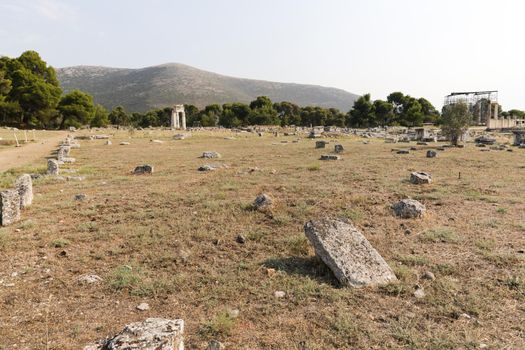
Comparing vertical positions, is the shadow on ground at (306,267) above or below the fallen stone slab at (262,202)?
below

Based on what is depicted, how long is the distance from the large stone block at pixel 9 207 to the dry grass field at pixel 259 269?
239 mm

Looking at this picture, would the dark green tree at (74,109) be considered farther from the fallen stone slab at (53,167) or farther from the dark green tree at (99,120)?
the fallen stone slab at (53,167)

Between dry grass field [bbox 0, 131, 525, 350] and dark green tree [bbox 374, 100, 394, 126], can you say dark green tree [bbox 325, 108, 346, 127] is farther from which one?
dry grass field [bbox 0, 131, 525, 350]

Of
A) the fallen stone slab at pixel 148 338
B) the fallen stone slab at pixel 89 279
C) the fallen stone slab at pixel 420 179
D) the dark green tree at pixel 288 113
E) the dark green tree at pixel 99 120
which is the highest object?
the dark green tree at pixel 288 113

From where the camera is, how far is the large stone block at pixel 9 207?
26.3 feet

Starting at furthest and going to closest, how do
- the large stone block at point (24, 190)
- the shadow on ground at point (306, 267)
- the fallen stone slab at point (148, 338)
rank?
the large stone block at point (24, 190)
the shadow on ground at point (306, 267)
the fallen stone slab at point (148, 338)

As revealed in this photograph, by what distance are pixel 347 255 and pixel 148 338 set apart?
10.6 ft

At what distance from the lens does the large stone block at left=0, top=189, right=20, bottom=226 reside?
802 cm

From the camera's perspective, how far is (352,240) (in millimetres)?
5809

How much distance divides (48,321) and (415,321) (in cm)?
453

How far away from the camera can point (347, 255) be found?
5.54 meters

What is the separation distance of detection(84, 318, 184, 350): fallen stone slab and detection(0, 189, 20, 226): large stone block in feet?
20.0

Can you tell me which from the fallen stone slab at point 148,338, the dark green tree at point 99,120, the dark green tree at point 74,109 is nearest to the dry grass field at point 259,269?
the fallen stone slab at point 148,338

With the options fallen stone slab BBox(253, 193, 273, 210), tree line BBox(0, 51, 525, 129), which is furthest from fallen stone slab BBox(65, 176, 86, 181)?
tree line BBox(0, 51, 525, 129)
